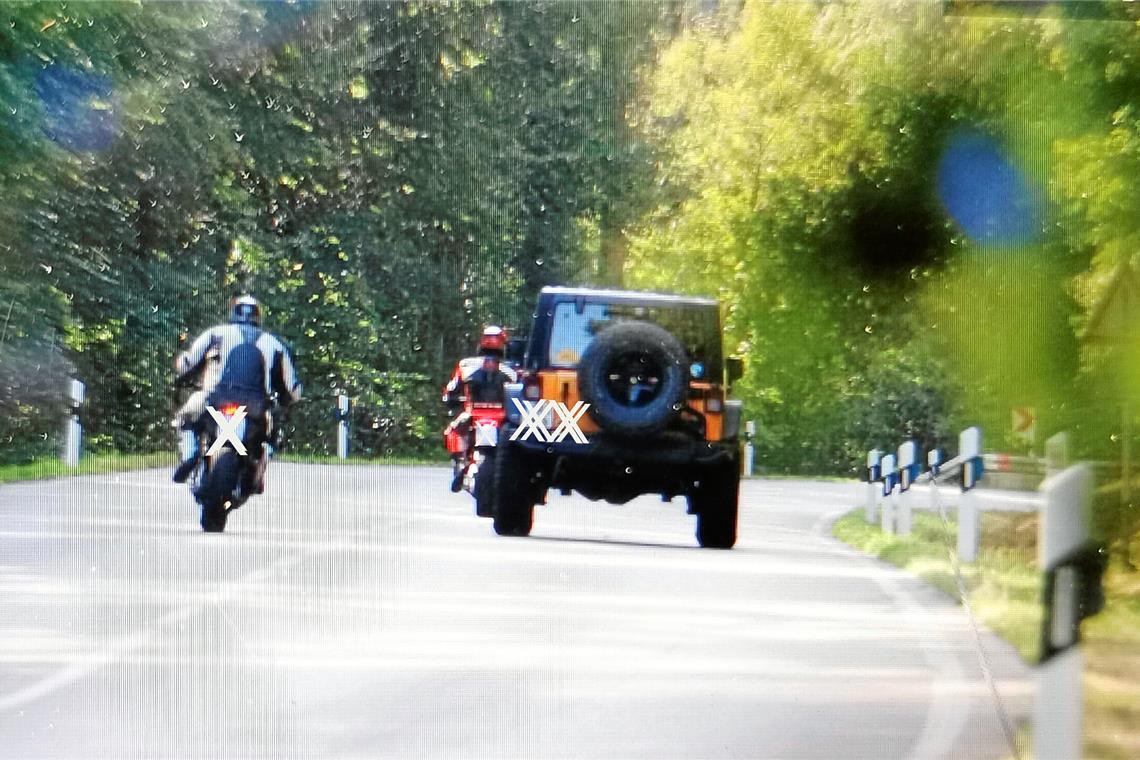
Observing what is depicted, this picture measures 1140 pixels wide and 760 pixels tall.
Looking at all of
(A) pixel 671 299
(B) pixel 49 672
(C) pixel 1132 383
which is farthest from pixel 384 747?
(C) pixel 1132 383

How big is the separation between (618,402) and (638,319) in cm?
17

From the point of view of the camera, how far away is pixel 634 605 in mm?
4754

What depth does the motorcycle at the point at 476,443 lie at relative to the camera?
441 centimetres

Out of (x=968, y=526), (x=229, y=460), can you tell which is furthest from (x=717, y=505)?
(x=229, y=460)

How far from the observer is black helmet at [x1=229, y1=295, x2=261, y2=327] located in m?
4.51

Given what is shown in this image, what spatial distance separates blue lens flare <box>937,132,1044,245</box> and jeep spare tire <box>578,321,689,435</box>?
0.74m

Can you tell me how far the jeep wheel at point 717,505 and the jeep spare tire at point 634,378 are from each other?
0.18m

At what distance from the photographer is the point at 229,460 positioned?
15.1ft

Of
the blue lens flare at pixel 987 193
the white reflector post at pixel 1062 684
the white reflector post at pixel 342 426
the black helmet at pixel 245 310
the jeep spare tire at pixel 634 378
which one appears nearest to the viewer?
the white reflector post at pixel 1062 684

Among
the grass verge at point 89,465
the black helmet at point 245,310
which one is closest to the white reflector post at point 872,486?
the black helmet at point 245,310

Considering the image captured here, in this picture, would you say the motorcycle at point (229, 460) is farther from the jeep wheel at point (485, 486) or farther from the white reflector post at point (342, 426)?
the jeep wheel at point (485, 486)

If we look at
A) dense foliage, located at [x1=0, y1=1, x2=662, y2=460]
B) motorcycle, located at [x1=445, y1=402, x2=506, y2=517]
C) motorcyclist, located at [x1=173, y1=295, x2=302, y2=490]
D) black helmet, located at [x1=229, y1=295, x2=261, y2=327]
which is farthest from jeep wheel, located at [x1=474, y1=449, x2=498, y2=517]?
black helmet, located at [x1=229, y1=295, x2=261, y2=327]

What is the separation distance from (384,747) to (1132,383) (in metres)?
1.74

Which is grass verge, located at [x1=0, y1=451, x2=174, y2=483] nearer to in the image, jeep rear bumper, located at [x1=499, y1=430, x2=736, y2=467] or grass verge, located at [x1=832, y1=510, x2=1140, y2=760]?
jeep rear bumper, located at [x1=499, y1=430, x2=736, y2=467]
